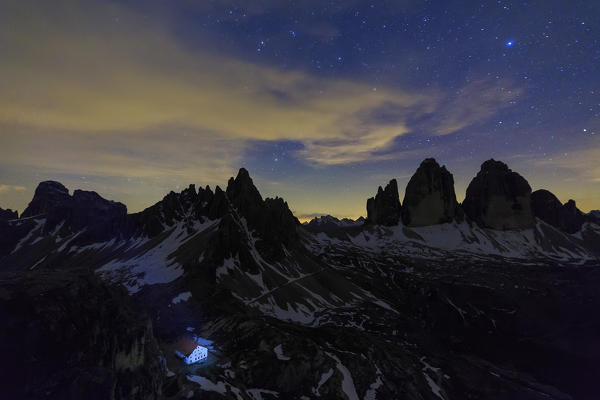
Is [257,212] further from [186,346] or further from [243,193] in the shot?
[186,346]

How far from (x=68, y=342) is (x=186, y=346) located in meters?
36.5

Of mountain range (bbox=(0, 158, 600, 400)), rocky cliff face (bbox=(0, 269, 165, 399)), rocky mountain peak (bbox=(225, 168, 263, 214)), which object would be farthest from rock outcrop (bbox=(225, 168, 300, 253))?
rocky cliff face (bbox=(0, 269, 165, 399))

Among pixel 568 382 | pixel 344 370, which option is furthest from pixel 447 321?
pixel 344 370

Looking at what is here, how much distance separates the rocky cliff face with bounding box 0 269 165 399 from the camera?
2134 centimetres

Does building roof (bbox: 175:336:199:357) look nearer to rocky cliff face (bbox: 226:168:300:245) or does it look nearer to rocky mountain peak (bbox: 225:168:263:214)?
rocky cliff face (bbox: 226:168:300:245)

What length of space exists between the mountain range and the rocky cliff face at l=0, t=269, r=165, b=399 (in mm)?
123

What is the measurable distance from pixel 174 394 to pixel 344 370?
3436 centimetres

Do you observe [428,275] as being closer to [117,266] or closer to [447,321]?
[447,321]

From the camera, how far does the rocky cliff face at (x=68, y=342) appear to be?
21.3m

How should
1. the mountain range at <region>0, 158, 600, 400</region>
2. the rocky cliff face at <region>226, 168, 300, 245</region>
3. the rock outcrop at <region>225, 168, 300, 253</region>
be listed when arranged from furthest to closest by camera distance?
the rocky cliff face at <region>226, 168, 300, 245</region>, the rock outcrop at <region>225, 168, 300, 253</region>, the mountain range at <region>0, 158, 600, 400</region>

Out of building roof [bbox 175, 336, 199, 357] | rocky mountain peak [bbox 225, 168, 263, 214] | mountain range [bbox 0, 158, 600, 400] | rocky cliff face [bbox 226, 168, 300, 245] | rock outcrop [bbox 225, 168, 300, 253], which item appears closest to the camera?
mountain range [bbox 0, 158, 600, 400]

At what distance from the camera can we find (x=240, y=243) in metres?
129

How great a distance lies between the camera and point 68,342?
25281 mm

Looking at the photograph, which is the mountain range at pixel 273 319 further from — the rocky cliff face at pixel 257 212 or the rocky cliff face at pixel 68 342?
the rocky cliff face at pixel 257 212
